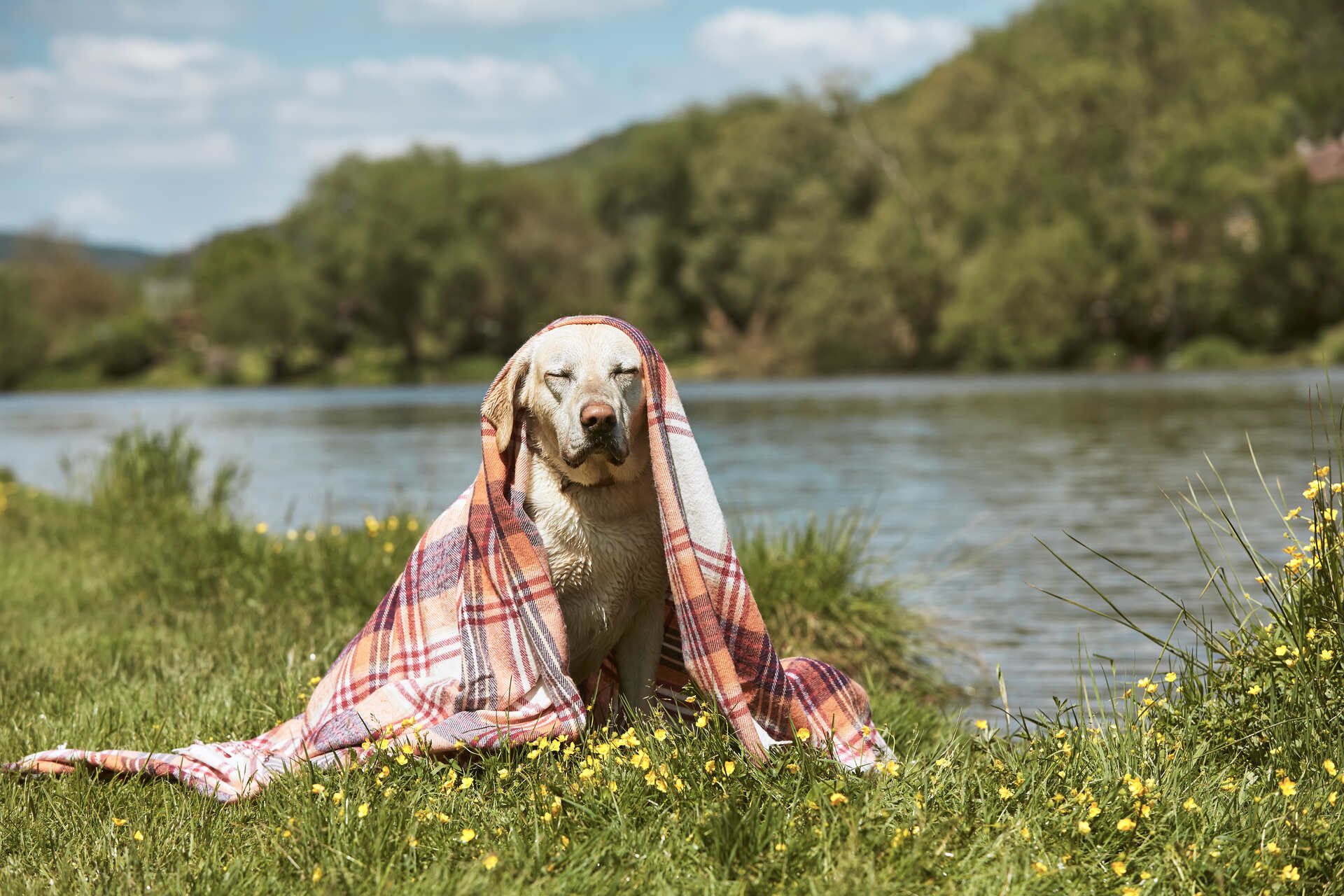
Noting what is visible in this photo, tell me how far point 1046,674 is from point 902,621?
2.92 feet

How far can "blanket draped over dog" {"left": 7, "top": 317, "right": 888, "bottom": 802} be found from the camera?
4.12 meters

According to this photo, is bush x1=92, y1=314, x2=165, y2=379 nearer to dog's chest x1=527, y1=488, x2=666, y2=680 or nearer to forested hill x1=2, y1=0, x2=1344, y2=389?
forested hill x1=2, y1=0, x2=1344, y2=389

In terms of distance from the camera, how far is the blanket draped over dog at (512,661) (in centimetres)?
412

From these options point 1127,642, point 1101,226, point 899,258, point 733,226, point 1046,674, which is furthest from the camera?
point 733,226

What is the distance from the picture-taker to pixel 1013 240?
2044 inches

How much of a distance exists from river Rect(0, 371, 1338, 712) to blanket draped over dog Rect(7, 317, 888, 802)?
1354 millimetres

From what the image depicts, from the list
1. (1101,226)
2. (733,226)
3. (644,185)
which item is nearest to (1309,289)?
(1101,226)

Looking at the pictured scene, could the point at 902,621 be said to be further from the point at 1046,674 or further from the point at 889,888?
the point at 889,888

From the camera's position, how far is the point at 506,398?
14.0 feet

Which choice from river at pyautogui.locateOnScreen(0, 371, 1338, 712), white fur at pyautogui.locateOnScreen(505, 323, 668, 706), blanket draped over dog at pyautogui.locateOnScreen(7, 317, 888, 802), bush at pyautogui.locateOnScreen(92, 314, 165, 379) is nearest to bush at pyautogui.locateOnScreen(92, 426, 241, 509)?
river at pyautogui.locateOnScreen(0, 371, 1338, 712)

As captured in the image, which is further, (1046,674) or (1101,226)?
(1101,226)

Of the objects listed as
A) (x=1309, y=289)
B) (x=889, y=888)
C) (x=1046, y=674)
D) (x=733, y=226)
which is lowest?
(x=1046, y=674)

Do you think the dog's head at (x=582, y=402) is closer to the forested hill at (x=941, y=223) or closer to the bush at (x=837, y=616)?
the bush at (x=837, y=616)

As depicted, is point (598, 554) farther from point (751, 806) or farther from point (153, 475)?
point (153, 475)
